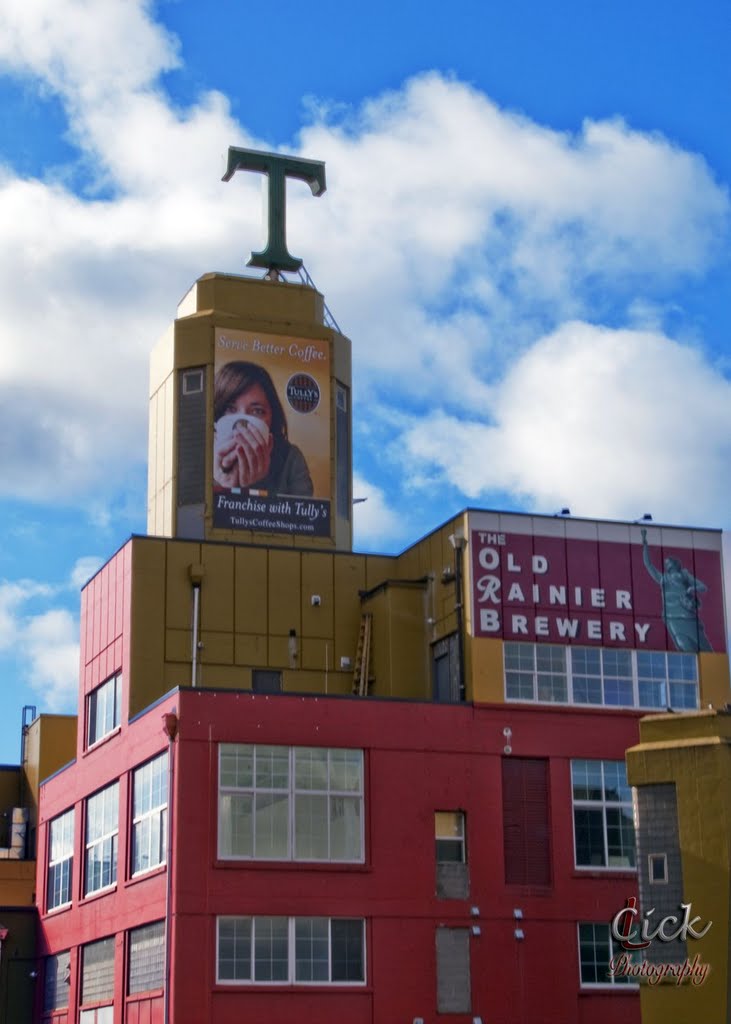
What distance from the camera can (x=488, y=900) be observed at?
43.7 meters

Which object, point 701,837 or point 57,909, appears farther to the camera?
point 57,909

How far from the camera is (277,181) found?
191 ft

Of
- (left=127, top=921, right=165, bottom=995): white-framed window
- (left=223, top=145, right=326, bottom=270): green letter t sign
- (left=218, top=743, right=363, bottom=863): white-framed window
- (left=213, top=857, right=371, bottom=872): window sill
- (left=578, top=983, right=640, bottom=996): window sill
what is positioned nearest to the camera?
(left=213, top=857, right=371, bottom=872): window sill

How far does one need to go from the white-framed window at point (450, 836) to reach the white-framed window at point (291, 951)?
2.87m

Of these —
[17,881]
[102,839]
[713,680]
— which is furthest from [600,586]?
[17,881]

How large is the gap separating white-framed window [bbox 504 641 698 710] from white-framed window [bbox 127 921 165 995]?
1061 cm

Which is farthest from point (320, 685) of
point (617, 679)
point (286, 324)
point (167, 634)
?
point (286, 324)

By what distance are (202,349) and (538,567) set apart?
1363 centimetres

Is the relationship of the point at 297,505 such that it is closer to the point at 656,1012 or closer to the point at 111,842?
the point at 111,842

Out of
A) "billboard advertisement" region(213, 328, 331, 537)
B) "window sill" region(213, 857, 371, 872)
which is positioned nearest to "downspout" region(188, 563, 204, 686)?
"billboard advertisement" region(213, 328, 331, 537)

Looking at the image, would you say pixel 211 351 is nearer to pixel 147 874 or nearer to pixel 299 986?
pixel 147 874

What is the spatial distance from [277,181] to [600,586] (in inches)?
760

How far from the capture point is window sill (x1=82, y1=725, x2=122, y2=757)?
48.5 meters

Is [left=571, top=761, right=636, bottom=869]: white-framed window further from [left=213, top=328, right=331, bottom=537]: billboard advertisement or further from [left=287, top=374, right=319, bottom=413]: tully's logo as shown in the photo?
[left=287, top=374, right=319, bottom=413]: tully's logo
